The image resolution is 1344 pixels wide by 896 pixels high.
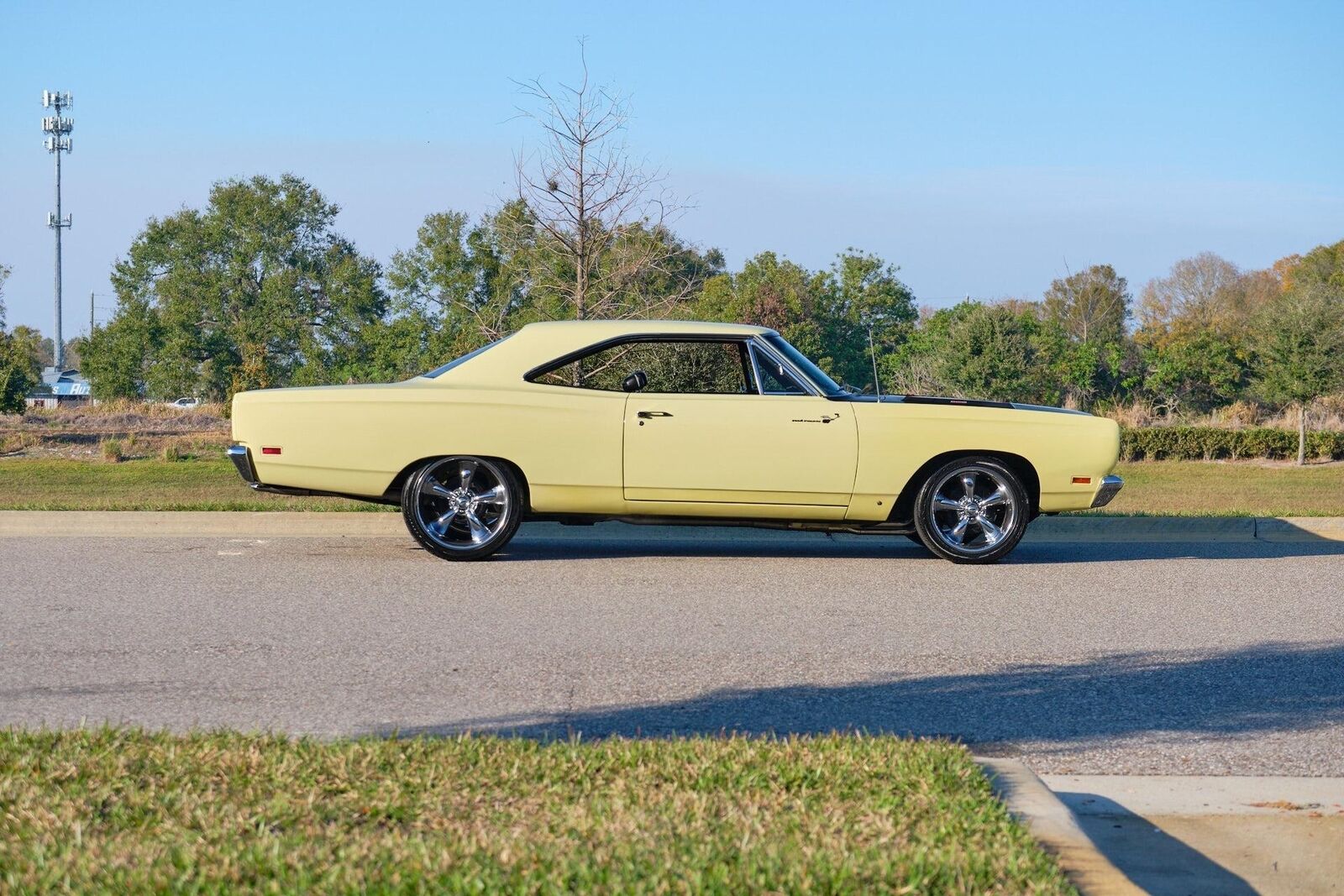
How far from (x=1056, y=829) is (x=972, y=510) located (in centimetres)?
614

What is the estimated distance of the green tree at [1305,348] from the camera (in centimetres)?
3056

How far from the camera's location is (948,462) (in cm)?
969

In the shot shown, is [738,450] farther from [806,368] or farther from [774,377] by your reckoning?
[806,368]

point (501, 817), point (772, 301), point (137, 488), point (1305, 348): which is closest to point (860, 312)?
point (772, 301)

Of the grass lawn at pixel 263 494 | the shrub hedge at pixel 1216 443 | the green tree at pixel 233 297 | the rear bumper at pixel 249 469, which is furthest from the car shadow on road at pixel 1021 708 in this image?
the green tree at pixel 233 297

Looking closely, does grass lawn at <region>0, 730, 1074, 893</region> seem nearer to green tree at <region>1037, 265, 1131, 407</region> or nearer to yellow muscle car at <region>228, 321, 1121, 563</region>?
yellow muscle car at <region>228, 321, 1121, 563</region>

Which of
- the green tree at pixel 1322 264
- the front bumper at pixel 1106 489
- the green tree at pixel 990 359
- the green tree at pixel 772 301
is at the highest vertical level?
the green tree at pixel 1322 264

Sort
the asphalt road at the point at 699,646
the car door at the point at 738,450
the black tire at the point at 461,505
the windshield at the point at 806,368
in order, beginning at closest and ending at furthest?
the asphalt road at the point at 699,646 → the car door at the point at 738,450 → the black tire at the point at 461,505 → the windshield at the point at 806,368

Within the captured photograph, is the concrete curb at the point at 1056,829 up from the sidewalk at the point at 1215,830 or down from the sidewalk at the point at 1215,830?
up

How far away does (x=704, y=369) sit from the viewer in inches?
393

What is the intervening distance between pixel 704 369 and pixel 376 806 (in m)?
6.48

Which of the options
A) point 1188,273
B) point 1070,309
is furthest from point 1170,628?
point 1188,273

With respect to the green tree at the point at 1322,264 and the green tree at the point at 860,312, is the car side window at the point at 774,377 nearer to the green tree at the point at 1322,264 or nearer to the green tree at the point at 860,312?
the green tree at the point at 860,312

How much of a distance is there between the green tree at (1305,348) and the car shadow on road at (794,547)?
20555 mm
